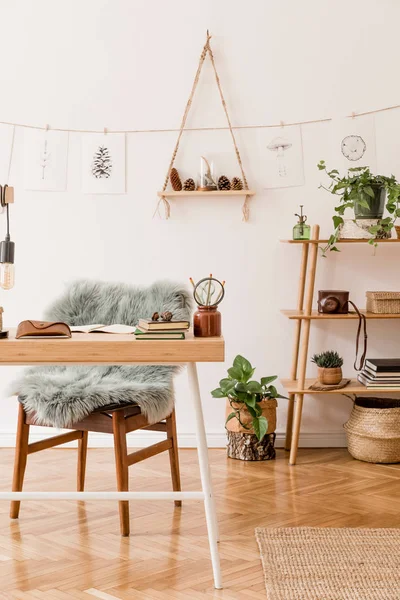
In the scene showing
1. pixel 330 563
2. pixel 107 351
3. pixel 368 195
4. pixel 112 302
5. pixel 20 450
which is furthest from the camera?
pixel 368 195

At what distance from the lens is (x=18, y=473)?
3.02 m

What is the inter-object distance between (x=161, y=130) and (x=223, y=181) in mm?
430

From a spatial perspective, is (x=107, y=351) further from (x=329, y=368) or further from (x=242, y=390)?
(x=329, y=368)

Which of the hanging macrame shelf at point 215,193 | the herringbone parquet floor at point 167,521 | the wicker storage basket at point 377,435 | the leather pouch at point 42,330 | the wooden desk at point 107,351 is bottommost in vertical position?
the herringbone parquet floor at point 167,521

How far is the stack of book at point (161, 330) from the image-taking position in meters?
2.43

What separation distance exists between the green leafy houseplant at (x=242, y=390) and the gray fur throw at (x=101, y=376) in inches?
34.8

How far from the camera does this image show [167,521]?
307 cm

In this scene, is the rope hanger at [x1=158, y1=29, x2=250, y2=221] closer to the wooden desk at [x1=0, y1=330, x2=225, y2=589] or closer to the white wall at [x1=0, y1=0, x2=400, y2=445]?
the white wall at [x1=0, y1=0, x2=400, y2=445]

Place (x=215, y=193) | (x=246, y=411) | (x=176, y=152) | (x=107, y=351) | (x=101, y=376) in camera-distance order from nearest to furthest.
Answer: (x=107, y=351) → (x=101, y=376) → (x=246, y=411) → (x=215, y=193) → (x=176, y=152)

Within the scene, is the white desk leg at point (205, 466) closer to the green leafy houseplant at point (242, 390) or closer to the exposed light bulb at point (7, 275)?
the exposed light bulb at point (7, 275)

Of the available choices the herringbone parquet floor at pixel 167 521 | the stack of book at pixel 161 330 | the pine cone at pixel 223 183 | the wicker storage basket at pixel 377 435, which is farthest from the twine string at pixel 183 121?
the stack of book at pixel 161 330

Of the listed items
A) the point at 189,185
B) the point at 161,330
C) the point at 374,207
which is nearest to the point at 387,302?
the point at 374,207

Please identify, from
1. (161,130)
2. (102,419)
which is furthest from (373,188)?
(102,419)

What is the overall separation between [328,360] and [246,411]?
0.47 meters
